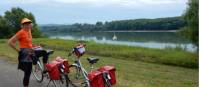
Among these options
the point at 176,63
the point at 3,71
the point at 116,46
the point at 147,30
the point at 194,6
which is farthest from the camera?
the point at 147,30

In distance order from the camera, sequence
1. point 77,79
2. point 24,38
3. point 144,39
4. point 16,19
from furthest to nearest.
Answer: point 16,19
point 144,39
point 77,79
point 24,38

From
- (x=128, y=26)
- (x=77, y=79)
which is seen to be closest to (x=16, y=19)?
(x=128, y=26)

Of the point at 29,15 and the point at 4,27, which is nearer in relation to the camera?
the point at 4,27

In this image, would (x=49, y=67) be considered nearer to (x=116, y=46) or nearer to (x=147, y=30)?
(x=116, y=46)

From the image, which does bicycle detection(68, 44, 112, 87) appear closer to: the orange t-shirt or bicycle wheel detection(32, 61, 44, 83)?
bicycle wheel detection(32, 61, 44, 83)

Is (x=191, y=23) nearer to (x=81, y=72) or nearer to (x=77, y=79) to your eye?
(x=77, y=79)

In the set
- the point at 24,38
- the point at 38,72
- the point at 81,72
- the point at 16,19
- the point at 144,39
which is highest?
the point at 24,38

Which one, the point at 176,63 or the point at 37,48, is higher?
Result: the point at 37,48

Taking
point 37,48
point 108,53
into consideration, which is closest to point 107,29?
point 108,53

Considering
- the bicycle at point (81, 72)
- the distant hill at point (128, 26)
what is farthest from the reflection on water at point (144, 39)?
the bicycle at point (81, 72)

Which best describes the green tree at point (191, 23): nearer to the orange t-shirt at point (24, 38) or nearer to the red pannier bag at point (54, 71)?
the red pannier bag at point (54, 71)

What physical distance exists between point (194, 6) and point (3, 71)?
13.4 meters

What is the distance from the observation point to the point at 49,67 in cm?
991

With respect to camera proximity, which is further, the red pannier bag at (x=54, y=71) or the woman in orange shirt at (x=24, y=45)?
the red pannier bag at (x=54, y=71)
